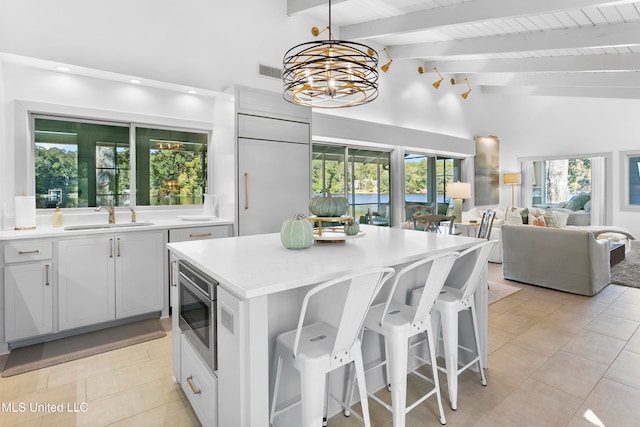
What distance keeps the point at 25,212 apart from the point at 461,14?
4902 millimetres

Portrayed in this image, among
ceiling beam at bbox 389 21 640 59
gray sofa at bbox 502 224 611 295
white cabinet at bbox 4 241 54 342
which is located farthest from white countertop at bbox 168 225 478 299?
ceiling beam at bbox 389 21 640 59

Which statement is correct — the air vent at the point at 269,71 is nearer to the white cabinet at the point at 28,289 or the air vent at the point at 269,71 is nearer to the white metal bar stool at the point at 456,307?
the white cabinet at the point at 28,289

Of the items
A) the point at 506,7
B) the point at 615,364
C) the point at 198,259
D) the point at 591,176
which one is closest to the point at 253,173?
the point at 198,259

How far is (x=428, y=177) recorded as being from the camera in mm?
7191

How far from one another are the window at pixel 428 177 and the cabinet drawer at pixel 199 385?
5219 millimetres

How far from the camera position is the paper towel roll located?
2955 mm

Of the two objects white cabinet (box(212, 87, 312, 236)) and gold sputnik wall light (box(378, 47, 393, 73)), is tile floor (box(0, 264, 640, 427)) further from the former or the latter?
gold sputnik wall light (box(378, 47, 393, 73))

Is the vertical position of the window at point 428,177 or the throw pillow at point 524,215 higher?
the window at point 428,177

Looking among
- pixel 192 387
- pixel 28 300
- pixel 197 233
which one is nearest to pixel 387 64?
pixel 197 233

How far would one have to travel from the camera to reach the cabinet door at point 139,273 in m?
3.19

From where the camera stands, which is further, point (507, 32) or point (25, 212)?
point (507, 32)

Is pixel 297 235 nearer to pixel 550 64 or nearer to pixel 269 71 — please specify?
pixel 269 71

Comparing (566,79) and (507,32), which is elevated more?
(507,32)
